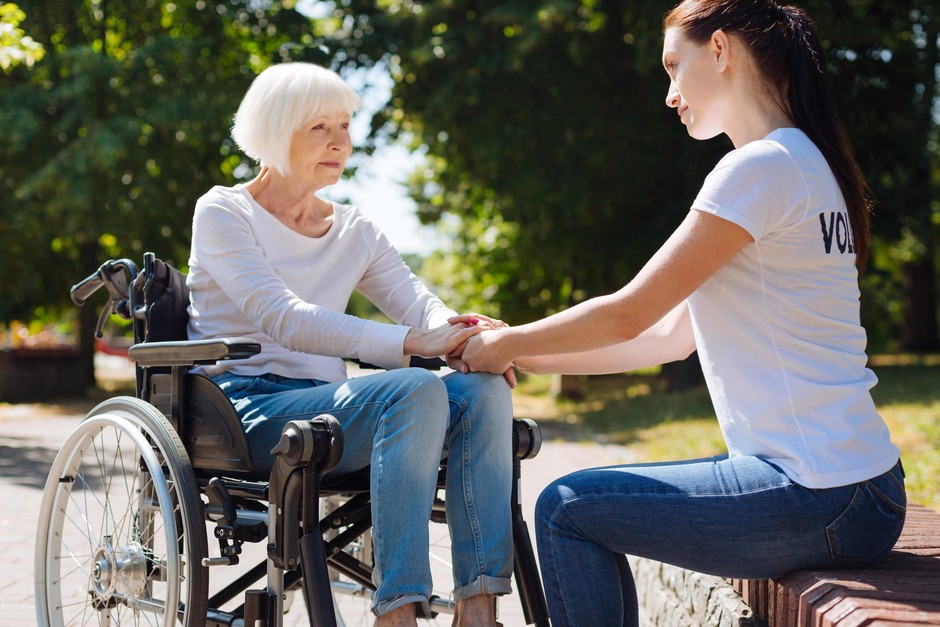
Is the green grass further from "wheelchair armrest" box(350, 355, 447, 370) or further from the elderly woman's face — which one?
the elderly woman's face

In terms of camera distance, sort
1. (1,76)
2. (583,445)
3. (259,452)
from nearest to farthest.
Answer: (259,452), (583,445), (1,76)

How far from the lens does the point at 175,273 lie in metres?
3.12

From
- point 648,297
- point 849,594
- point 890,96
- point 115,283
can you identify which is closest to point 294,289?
point 115,283

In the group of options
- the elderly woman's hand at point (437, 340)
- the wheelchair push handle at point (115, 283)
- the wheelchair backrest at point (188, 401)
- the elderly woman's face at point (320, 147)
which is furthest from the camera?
the wheelchair push handle at point (115, 283)

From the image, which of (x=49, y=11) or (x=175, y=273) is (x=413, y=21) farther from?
(x=175, y=273)

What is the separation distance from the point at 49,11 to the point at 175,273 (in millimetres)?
15849

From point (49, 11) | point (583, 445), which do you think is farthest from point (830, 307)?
point (49, 11)

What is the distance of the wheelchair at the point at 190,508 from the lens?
2414 mm

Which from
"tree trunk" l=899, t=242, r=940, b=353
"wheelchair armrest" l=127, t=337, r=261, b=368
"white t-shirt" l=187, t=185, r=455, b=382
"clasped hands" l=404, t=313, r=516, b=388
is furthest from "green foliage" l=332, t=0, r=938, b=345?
"wheelchair armrest" l=127, t=337, r=261, b=368

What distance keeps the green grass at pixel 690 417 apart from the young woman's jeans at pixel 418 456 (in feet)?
11.3

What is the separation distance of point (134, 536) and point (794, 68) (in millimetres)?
2083

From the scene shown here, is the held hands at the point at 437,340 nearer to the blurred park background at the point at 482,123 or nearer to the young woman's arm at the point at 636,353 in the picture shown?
the young woman's arm at the point at 636,353

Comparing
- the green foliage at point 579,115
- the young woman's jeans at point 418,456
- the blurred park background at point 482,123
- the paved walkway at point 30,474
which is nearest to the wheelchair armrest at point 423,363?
the young woman's jeans at point 418,456

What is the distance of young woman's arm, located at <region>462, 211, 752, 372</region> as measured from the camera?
7.02ft
